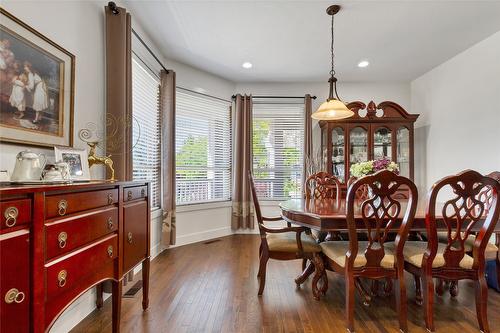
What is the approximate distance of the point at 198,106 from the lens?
13.4 ft

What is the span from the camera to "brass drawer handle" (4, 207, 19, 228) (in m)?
0.87

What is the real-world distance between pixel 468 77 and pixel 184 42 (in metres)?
3.63

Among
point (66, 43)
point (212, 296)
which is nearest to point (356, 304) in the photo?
point (212, 296)

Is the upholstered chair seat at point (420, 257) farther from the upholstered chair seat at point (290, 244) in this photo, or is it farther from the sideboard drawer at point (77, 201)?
the sideboard drawer at point (77, 201)

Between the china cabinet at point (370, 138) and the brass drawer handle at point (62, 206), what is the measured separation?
3663 mm

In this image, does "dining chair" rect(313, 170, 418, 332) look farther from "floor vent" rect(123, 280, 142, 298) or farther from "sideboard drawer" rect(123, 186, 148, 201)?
"floor vent" rect(123, 280, 142, 298)

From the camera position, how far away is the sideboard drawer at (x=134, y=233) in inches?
67.1

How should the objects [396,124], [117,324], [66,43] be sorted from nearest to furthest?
[117,324] < [66,43] < [396,124]

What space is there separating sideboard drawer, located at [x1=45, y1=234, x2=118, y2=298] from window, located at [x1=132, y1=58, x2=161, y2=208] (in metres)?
1.38

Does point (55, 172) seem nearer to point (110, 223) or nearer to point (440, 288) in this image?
point (110, 223)

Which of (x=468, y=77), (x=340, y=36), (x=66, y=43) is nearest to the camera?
(x=66, y=43)

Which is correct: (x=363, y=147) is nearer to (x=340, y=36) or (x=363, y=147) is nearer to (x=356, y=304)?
(x=340, y=36)

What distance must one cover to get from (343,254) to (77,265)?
1.67 metres

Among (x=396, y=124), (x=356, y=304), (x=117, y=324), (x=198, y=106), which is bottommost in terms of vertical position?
(x=356, y=304)
